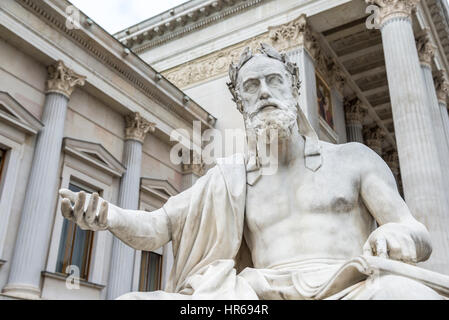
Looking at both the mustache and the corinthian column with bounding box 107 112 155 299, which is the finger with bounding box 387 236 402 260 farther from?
the corinthian column with bounding box 107 112 155 299

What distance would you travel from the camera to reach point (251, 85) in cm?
220

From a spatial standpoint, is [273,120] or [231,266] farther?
[273,120]

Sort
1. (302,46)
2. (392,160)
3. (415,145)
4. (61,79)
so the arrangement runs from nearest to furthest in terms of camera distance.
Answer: (415,145)
(61,79)
(302,46)
(392,160)

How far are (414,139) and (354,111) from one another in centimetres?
858

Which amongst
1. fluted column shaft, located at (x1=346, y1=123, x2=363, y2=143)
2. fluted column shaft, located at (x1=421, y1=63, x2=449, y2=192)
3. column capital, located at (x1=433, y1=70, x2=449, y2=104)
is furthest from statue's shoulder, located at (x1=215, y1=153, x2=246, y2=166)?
fluted column shaft, located at (x1=346, y1=123, x2=363, y2=143)

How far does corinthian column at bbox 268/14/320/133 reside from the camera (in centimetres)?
1335

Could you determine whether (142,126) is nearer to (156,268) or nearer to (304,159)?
(156,268)

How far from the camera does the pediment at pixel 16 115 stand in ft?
31.3

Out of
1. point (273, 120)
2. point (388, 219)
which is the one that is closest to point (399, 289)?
point (388, 219)

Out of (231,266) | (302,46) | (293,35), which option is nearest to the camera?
(231,266)

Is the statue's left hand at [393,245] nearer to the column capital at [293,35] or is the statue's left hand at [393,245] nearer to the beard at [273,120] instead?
the beard at [273,120]

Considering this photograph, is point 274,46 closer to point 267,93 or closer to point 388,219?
point 267,93

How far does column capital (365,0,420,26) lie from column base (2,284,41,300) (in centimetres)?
1046

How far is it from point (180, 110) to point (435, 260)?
8718 mm
